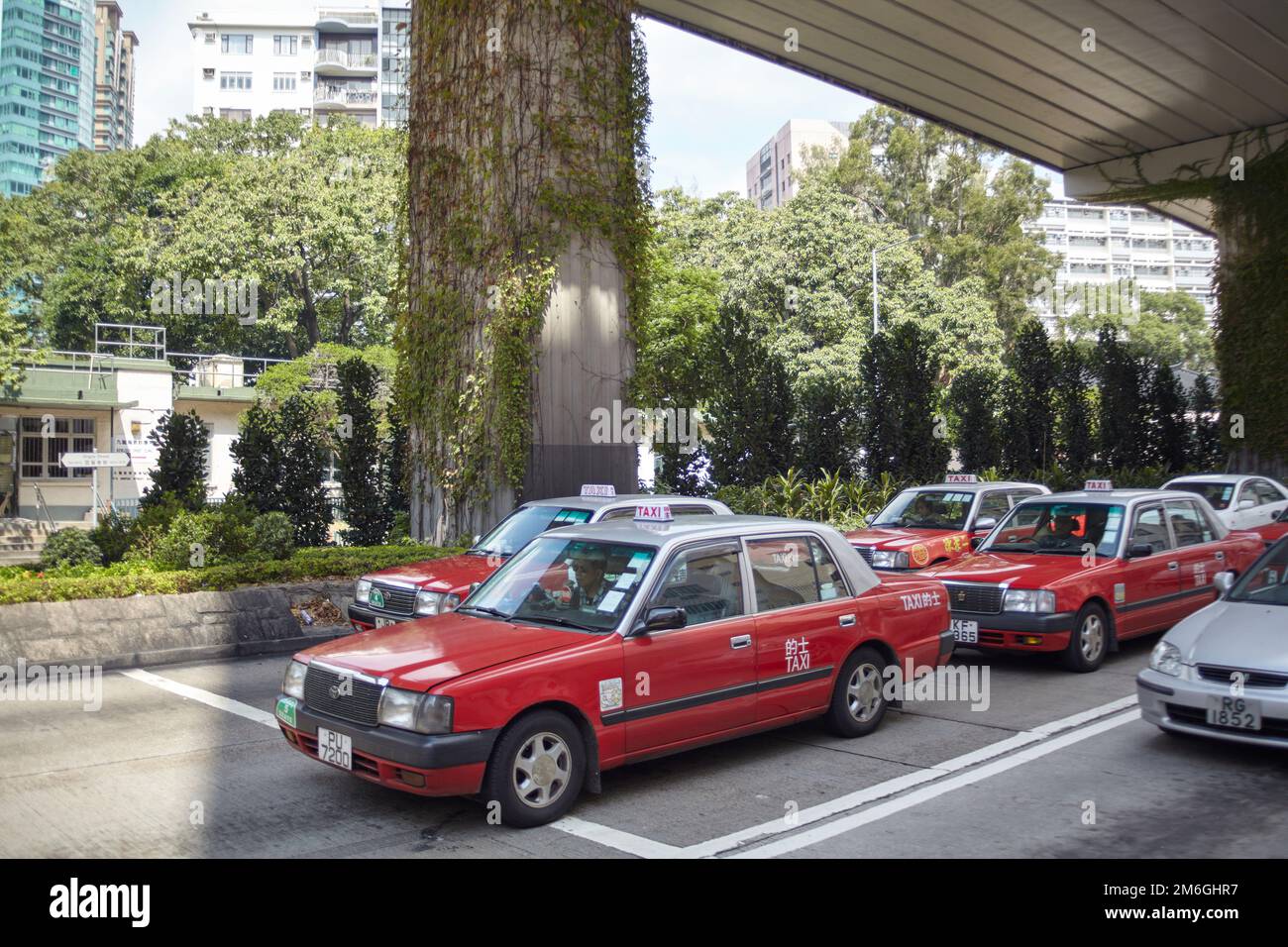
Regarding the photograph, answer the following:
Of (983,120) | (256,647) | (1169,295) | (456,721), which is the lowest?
(256,647)

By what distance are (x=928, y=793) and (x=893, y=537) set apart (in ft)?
21.5

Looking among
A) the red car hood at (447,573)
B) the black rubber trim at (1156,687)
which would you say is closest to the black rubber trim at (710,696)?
the black rubber trim at (1156,687)

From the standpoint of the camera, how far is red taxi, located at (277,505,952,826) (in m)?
5.49

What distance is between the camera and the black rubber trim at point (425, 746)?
530cm

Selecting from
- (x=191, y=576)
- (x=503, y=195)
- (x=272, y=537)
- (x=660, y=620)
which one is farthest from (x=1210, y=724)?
(x=503, y=195)

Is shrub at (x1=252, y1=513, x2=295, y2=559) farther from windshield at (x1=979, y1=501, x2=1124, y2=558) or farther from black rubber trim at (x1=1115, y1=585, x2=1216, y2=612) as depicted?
→ black rubber trim at (x1=1115, y1=585, x2=1216, y2=612)

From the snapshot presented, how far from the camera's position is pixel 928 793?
20.4 ft

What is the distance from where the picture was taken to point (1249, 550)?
1153cm

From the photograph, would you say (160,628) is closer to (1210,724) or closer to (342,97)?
(1210,724)

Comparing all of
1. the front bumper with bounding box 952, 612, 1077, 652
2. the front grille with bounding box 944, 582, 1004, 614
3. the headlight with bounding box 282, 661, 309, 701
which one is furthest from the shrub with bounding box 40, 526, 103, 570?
the front bumper with bounding box 952, 612, 1077, 652

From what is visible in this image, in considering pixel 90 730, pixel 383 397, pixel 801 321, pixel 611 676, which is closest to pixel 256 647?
pixel 90 730

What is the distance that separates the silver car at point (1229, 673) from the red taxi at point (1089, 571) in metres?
2.08

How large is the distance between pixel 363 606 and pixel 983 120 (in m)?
18.4
